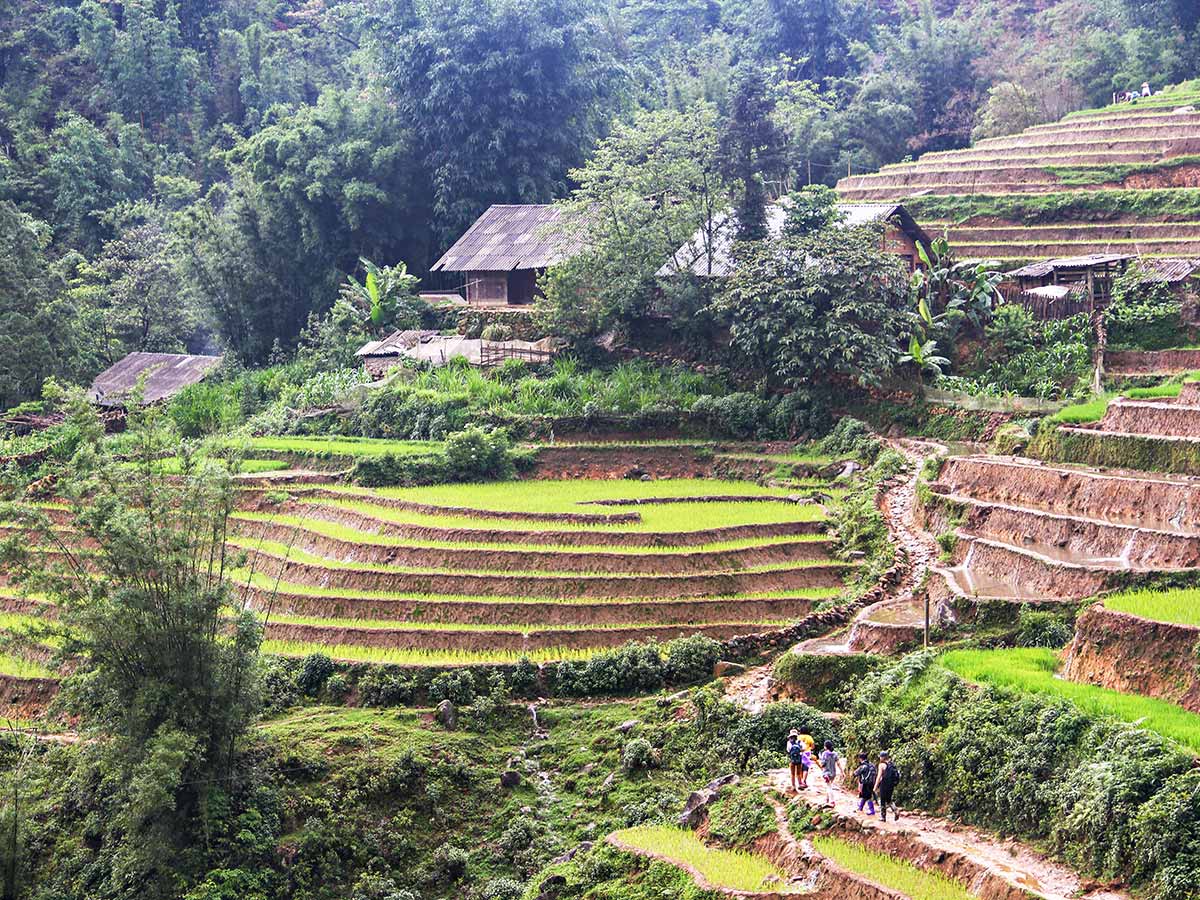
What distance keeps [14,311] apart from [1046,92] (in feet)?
116

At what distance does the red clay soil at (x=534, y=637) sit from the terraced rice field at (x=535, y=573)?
0.02 metres

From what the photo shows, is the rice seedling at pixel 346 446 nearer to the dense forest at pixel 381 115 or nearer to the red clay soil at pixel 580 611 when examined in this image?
the red clay soil at pixel 580 611

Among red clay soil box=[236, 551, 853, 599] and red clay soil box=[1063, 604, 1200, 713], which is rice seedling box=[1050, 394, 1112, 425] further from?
red clay soil box=[1063, 604, 1200, 713]

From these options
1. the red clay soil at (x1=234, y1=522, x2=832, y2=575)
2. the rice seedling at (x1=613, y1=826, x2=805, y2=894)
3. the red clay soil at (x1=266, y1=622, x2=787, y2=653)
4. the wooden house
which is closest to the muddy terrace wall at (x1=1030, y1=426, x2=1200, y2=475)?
the red clay soil at (x1=234, y1=522, x2=832, y2=575)

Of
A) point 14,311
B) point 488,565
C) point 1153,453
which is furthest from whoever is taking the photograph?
point 14,311

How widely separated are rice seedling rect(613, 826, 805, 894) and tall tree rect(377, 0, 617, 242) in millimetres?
29750

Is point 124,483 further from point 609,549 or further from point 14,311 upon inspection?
point 14,311

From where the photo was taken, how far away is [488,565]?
26.3 m

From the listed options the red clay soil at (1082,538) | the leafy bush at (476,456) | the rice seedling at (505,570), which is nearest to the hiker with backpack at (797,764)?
the red clay soil at (1082,538)

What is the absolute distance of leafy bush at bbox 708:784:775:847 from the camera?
1762cm

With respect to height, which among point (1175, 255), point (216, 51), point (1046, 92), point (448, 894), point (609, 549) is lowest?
point (448, 894)

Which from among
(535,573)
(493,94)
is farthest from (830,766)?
(493,94)

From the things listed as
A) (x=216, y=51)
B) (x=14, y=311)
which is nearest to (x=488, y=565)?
(x=14, y=311)

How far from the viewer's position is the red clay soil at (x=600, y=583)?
24938 mm
